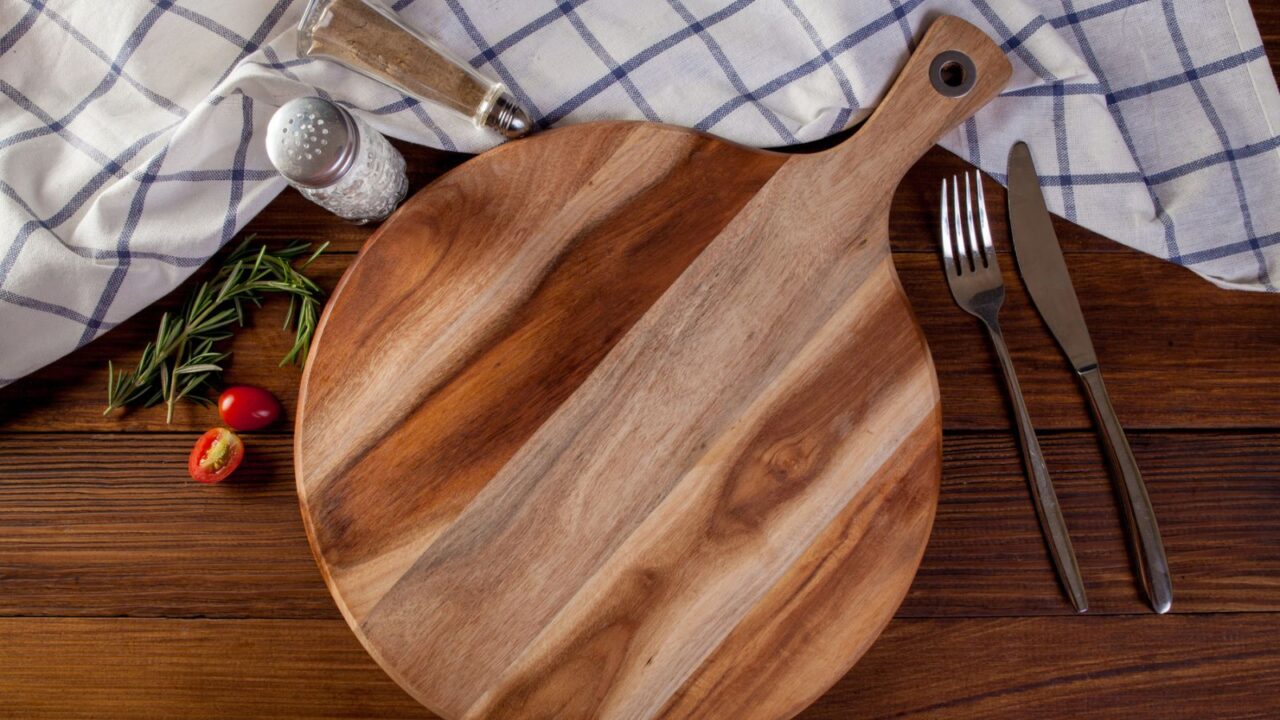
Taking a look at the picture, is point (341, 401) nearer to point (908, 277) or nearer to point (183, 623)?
point (183, 623)

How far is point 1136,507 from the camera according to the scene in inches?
41.0

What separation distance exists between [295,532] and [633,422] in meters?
0.46

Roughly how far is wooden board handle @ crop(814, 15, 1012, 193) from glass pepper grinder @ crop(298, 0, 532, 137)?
0.44 meters

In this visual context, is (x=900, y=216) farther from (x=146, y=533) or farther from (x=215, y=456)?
(x=146, y=533)

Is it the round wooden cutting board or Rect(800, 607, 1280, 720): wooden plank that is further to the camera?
Rect(800, 607, 1280, 720): wooden plank

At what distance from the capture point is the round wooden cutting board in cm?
93

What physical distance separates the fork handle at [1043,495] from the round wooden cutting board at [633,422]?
6.2 inches

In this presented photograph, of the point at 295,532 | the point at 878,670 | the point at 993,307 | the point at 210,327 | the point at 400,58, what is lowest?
the point at 295,532

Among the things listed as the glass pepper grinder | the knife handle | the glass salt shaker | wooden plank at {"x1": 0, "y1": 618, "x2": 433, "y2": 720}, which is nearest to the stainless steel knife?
the knife handle

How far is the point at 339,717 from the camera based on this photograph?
104 centimetres

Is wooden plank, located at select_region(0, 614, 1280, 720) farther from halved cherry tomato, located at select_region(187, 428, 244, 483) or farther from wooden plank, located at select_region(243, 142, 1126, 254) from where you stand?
wooden plank, located at select_region(243, 142, 1126, 254)

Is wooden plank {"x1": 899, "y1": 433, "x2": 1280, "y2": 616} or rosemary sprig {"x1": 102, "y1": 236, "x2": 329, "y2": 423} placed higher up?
wooden plank {"x1": 899, "y1": 433, "x2": 1280, "y2": 616}

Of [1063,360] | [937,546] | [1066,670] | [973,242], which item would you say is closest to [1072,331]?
[1063,360]

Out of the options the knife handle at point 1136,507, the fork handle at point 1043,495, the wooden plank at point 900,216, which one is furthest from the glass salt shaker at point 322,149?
the knife handle at point 1136,507
